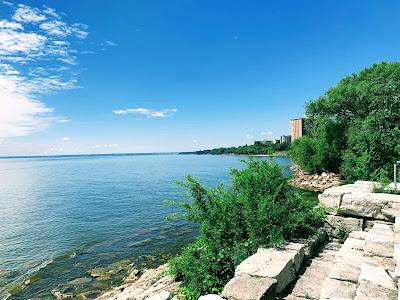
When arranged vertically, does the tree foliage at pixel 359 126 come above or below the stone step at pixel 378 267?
above

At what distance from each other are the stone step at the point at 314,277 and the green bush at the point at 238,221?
0.70 meters

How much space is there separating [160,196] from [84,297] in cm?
2168

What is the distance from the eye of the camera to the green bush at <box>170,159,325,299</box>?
6.35 metres

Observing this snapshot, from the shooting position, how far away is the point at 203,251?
6871 millimetres

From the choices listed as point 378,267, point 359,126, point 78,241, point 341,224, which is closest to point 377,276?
point 378,267

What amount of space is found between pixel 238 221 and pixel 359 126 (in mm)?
26017

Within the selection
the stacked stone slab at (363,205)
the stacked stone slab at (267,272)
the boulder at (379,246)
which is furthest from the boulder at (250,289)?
the stacked stone slab at (363,205)

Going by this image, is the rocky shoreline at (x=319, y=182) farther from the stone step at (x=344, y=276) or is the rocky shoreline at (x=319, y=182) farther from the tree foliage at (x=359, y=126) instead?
the stone step at (x=344, y=276)

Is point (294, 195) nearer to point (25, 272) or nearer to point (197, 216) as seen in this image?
point (197, 216)

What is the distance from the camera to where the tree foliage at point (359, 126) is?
21422 millimetres

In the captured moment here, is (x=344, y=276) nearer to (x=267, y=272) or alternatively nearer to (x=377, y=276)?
(x=377, y=276)

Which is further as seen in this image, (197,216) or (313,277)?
(197,216)

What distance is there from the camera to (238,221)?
7266 millimetres

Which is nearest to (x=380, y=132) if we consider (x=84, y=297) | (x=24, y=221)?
(x=84, y=297)
